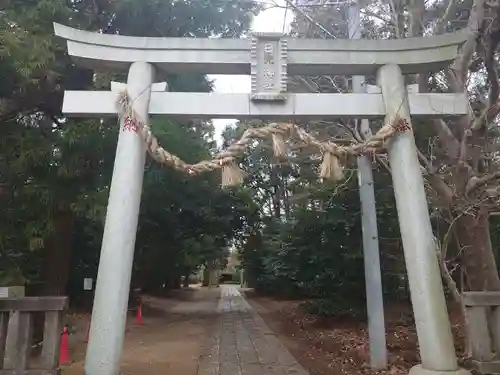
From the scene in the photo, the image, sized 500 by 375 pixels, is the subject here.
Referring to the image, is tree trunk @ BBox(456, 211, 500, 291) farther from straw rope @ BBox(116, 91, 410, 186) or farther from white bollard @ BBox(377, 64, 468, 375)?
straw rope @ BBox(116, 91, 410, 186)

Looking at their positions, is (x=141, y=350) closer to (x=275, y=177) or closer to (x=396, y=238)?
(x=396, y=238)

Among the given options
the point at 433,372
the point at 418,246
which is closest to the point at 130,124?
the point at 418,246

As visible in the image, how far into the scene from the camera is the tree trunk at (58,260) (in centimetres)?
1003

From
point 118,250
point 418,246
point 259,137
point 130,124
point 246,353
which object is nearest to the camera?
point 118,250

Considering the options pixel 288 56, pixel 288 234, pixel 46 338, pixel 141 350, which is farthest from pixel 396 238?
pixel 46 338

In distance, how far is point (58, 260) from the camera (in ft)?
33.5

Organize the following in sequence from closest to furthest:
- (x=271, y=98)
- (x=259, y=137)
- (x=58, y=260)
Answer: (x=271, y=98) < (x=259, y=137) < (x=58, y=260)

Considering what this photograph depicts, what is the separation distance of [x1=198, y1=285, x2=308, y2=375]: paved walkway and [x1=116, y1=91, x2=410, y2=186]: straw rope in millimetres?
3817

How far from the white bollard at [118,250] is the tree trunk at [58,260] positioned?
18.7 ft

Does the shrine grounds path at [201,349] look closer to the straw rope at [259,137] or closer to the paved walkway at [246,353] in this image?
the paved walkway at [246,353]

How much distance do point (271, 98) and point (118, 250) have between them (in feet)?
7.43

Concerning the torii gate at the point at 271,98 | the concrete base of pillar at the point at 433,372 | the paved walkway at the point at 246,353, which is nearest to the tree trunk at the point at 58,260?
the paved walkway at the point at 246,353

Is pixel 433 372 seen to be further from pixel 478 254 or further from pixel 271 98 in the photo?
pixel 478 254

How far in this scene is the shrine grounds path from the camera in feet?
25.7
